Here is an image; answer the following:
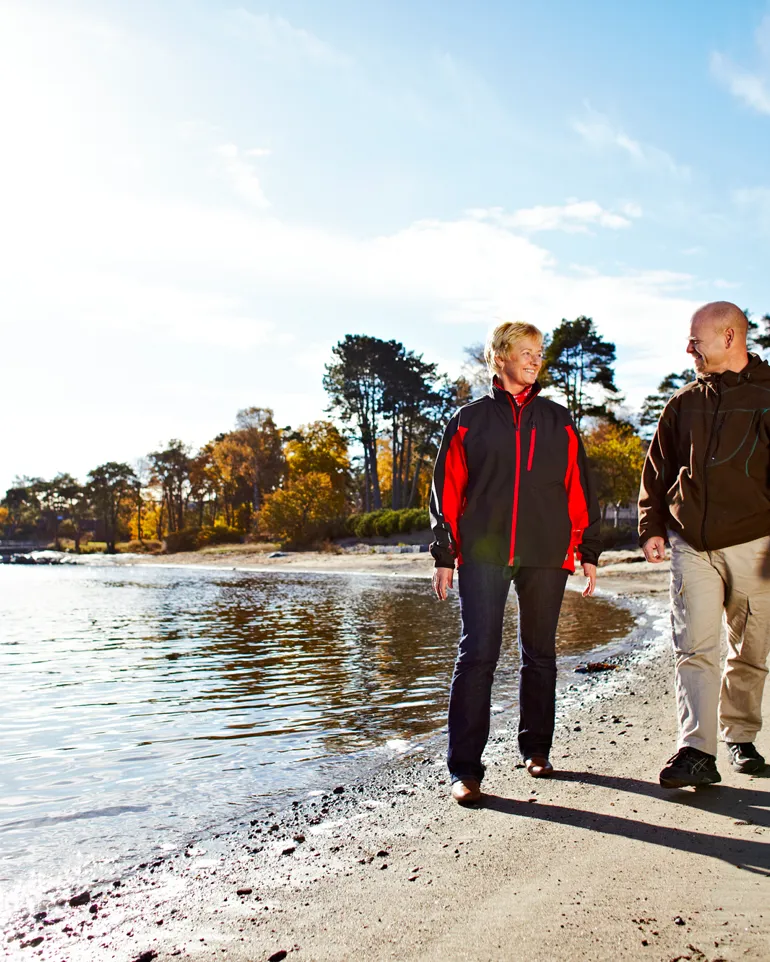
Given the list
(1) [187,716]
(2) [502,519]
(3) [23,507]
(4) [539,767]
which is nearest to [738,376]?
(2) [502,519]

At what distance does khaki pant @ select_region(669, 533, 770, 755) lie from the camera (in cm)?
333

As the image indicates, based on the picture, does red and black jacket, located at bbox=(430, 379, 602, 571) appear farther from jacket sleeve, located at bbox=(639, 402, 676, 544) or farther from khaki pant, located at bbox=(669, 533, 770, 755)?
khaki pant, located at bbox=(669, 533, 770, 755)

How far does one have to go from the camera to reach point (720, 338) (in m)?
3.43

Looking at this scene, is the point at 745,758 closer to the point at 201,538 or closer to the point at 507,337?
the point at 507,337

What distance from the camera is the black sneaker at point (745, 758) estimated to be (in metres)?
3.40

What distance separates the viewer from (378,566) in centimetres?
3150

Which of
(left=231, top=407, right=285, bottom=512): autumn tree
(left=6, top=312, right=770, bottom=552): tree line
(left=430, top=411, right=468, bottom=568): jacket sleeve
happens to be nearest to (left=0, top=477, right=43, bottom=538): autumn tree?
(left=6, top=312, right=770, bottom=552): tree line

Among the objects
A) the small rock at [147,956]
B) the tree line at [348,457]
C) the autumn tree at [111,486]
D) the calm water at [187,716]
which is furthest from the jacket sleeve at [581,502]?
the autumn tree at [111,486]

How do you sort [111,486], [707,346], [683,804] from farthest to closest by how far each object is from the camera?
[111,486] < [707,346] < [683,804]

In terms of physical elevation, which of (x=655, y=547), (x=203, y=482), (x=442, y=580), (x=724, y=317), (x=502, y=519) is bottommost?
(x=442, y=580)

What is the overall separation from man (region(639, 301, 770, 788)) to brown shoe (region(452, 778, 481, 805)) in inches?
31.0

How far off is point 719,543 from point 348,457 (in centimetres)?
5952

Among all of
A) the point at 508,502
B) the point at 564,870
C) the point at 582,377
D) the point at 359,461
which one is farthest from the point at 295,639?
the point at 359,461

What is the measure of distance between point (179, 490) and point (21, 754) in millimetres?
70952
